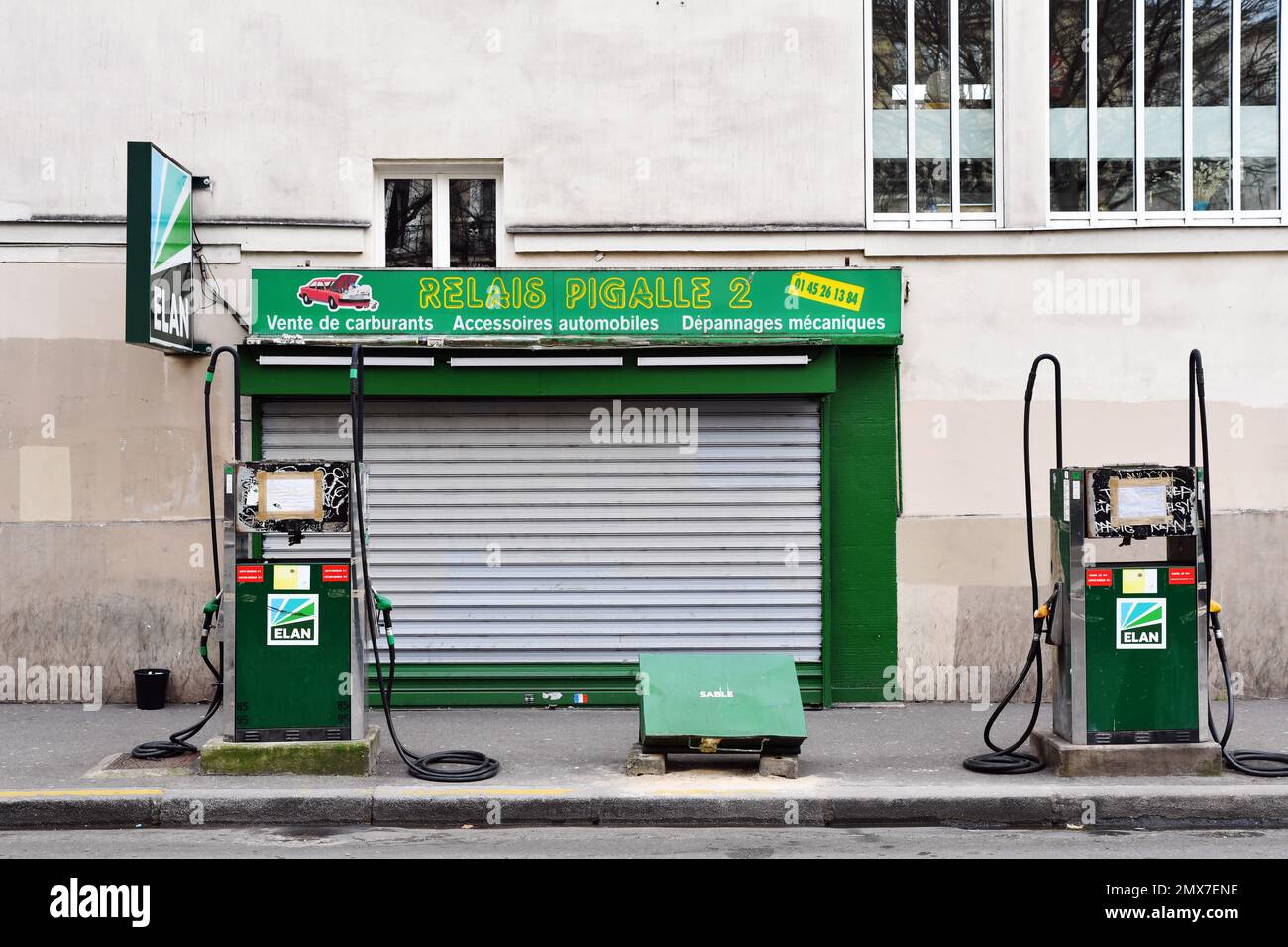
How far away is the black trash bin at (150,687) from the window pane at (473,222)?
427 centimetres

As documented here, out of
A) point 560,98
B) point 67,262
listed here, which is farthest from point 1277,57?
point 67,262

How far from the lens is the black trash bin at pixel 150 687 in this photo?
10391mm

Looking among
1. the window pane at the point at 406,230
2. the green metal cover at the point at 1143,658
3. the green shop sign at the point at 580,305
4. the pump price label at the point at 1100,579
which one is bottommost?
the green metal cover at the point at 1143,658

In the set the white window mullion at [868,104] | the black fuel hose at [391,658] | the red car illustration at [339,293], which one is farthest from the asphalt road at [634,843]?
the white window mullion at [868,104]

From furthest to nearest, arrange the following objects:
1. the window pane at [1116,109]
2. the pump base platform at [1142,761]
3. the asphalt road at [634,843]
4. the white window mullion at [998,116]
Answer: the window pane at [1116,109] < the white window mullion at [998,116] < the pump base platform at [1142,761] < the asphalt road at [634,843]

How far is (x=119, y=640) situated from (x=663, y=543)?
468 cm

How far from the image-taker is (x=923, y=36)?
11172mm

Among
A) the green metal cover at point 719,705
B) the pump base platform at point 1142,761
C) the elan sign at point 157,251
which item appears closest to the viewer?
the pump base platform at point 1142,761

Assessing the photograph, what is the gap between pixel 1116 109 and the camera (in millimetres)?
11234

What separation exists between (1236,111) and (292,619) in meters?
9.14

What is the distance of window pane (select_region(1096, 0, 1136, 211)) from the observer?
11.2 m

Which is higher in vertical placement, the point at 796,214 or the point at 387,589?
the point at 796,214

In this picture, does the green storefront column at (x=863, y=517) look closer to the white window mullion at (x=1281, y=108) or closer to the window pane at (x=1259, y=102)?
the window pane at (x=1259, y=102)
